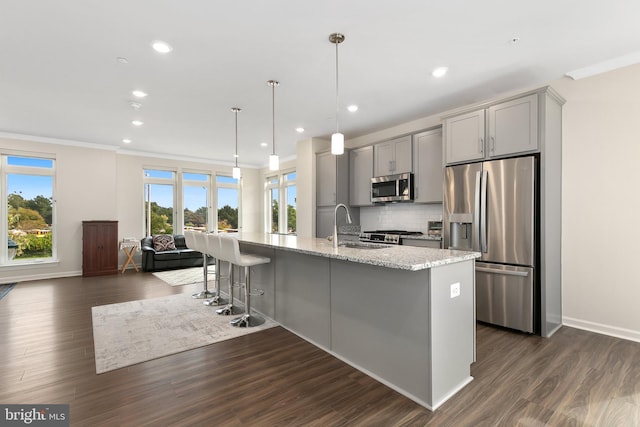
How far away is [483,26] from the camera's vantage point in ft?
8.27

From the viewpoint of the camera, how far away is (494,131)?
344cm

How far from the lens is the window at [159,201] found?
778 cm

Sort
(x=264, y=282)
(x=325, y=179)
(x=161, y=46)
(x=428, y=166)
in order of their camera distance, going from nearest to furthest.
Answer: (x=161, y=46) < (x=264, y=282) < (x=428, y=166) < (x=325, y=179)

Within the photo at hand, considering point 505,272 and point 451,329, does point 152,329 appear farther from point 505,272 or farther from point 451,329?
point 505,272

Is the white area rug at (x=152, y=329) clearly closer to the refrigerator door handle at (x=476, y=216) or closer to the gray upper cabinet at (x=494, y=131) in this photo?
the refrigerator door handle at (x=476, y=216)

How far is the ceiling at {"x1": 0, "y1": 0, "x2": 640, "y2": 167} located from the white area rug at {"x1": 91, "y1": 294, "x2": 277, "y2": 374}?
2817 mm

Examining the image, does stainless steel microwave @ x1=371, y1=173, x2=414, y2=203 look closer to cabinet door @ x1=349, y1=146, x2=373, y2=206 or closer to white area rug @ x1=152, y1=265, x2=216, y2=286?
cabinet door @ x1=349, y1=146, x2=373, y2=206

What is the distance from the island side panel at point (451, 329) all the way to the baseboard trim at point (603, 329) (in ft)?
6.46

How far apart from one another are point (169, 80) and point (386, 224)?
3.95 metres

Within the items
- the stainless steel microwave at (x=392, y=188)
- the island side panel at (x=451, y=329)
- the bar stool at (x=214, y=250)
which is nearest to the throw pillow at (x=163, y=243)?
the bar stool at (x=214, y=250)

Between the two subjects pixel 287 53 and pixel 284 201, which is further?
pixel 284 201

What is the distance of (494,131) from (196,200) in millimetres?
7455

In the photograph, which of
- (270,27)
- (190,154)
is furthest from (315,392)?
(190,154)

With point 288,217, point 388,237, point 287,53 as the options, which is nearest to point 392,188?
point 388,237
